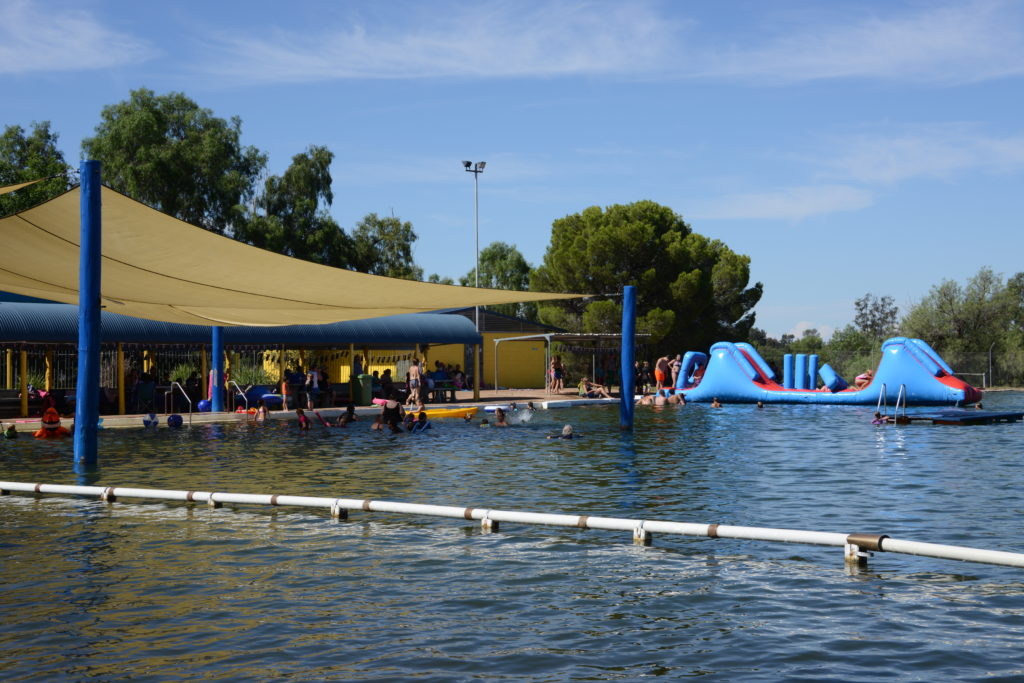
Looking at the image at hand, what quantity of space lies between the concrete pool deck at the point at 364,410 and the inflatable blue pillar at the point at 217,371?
74cm

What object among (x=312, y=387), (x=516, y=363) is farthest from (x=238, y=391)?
(x=516, y=363)

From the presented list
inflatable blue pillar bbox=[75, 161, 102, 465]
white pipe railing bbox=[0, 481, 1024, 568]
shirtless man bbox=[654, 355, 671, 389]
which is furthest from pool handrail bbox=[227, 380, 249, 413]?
shirtless man bbox=[654, 355, 671, 389]

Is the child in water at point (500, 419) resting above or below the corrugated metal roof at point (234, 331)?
below

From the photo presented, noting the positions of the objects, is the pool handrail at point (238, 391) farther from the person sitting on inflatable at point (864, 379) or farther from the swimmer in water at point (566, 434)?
the person sitting on inflatable at point (864, 379)

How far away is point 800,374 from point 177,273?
29.2 metres

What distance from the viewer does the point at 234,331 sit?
30.9 m

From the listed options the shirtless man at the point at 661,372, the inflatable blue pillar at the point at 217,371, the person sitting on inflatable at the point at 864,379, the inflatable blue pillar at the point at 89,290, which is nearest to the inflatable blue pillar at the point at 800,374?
the person sitting on inflatable at the point at 864,379

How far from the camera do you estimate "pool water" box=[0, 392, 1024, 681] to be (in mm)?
6719

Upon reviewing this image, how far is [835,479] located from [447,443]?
29.1 feet

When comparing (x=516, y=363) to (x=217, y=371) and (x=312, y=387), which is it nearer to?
(x=312, y=387)

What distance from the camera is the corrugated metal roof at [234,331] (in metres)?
27.4

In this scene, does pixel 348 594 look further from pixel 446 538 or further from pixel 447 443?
pixel 447 443

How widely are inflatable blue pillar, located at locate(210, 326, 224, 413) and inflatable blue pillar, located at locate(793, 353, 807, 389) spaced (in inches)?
883

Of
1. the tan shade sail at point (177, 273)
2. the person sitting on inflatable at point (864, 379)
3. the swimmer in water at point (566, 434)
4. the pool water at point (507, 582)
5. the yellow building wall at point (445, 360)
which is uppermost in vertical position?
the tan shade sail at point (177, 273)
